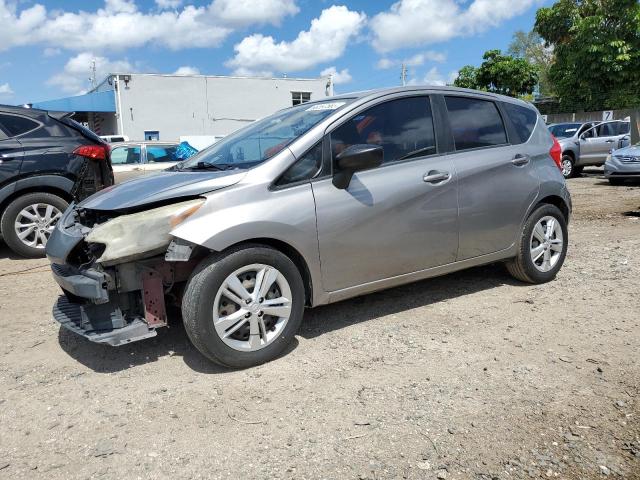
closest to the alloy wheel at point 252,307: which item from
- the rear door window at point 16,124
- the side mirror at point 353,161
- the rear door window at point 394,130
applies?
the side mirror at point 353,161

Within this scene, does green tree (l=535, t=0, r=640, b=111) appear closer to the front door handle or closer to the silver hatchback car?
the silver hatchback car

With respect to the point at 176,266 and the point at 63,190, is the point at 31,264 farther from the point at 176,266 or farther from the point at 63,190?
the point at 176,266

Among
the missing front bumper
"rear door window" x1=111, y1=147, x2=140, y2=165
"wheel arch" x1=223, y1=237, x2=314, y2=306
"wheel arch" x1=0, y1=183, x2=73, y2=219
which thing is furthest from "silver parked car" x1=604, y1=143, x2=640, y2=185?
the missing front bumper

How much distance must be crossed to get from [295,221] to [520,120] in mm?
2640

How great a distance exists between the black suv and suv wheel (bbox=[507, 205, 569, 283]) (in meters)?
4.47

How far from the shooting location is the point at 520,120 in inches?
197

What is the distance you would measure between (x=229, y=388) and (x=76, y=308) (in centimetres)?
120

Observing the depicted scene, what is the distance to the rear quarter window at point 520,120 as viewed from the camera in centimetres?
493

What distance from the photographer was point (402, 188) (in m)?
4.02

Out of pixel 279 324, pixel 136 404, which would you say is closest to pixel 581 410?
pixel 279 324

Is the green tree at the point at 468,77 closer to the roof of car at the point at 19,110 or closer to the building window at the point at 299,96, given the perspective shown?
the building window at the point at 299,96

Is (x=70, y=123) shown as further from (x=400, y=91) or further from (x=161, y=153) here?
(x=161, y=153)

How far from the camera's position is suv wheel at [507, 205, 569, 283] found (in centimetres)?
489

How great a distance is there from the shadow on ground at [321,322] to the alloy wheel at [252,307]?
275 millimetres
